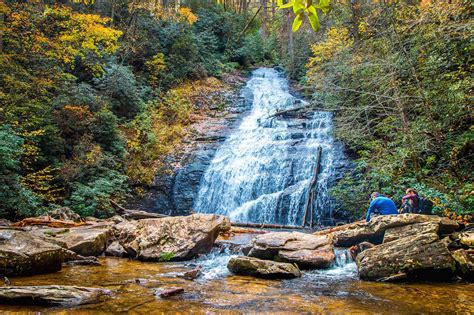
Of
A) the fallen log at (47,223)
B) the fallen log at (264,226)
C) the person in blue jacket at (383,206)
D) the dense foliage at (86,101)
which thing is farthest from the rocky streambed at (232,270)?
the dense foliage at (86,101)

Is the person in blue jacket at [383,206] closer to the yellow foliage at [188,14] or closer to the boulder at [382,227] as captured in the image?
the boulder at [382,227]

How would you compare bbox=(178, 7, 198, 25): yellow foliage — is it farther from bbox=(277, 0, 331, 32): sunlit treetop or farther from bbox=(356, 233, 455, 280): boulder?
bbox=(277, 0, 331, 32): sunlit treetop

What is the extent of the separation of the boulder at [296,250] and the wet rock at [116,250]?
276 cm

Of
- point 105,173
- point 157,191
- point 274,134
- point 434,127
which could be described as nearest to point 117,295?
point 434,127

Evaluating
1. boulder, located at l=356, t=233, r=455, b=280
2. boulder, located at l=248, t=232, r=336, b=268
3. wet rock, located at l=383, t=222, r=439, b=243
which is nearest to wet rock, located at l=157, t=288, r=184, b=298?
boulder, located at l=248, t=232, r=336, b=268

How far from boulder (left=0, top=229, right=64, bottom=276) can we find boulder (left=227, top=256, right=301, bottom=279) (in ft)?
9.79

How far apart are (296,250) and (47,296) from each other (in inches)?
177

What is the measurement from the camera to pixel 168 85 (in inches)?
850

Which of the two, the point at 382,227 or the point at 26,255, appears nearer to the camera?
the point at 26,255

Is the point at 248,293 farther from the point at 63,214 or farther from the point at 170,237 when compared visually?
the point at 63,214

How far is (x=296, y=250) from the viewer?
22.0 feet

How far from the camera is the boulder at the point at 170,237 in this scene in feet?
22.9

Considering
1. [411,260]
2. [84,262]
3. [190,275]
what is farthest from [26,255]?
[411,260]

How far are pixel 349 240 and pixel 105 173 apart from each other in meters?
9.99
